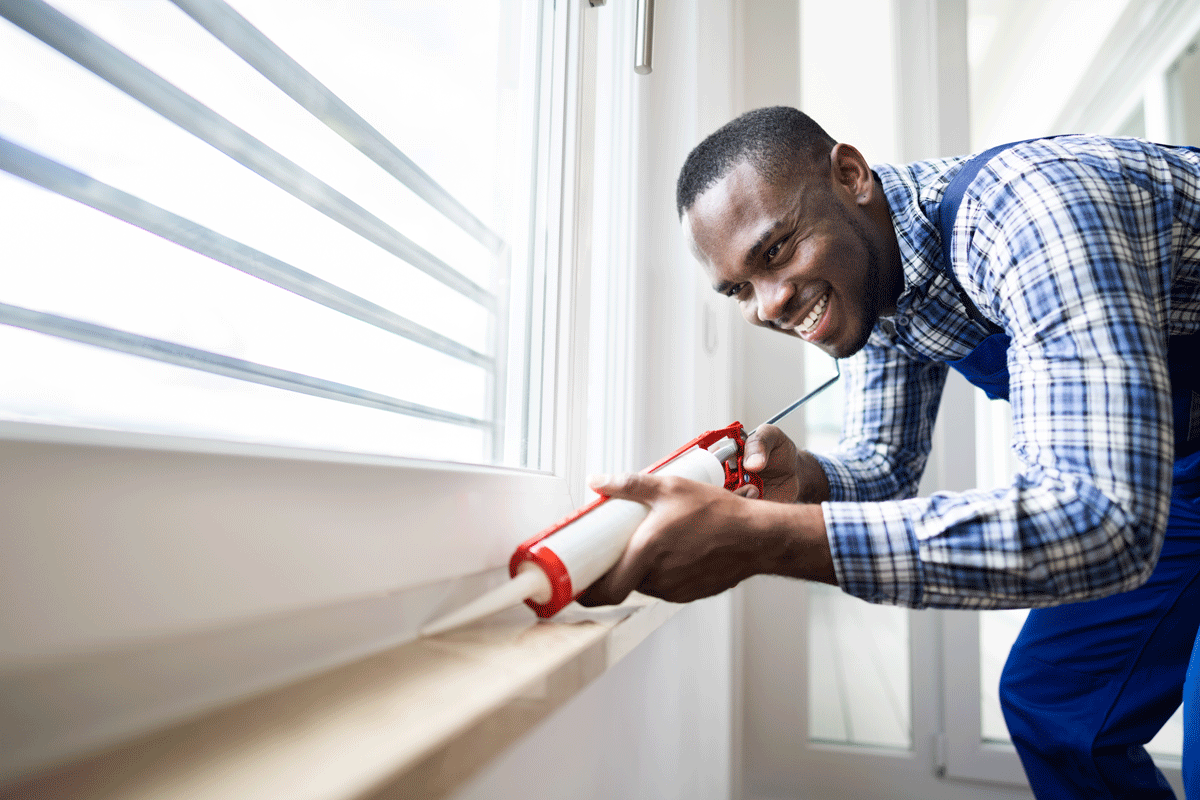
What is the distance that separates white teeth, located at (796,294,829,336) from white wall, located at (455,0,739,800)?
9.2 inches

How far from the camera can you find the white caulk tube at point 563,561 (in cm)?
42

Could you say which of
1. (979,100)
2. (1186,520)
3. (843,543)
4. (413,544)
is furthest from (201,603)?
(979,100)

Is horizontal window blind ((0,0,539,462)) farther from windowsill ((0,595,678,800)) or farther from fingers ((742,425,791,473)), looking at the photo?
fingers ((742,425,791,473))

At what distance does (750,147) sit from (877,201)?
0.20m

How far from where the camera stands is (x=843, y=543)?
19.3 inches

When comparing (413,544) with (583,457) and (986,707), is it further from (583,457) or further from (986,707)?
(986,707)

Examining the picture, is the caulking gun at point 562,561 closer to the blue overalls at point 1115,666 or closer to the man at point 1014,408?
the man at point 1014,408

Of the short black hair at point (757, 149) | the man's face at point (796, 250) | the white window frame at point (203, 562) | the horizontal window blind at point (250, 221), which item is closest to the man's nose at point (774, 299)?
the man's face at point (796, 250)

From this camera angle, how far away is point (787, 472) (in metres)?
0.90

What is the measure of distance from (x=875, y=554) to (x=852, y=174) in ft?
2.03

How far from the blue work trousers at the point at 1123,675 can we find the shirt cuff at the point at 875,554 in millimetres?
621

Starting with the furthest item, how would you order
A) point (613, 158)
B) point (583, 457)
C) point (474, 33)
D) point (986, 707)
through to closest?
point (986, 707), point (613, 158), point (583, 457), point (474, 33)

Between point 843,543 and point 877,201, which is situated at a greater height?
point 877,201

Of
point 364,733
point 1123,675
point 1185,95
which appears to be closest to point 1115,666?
point 1123,675
